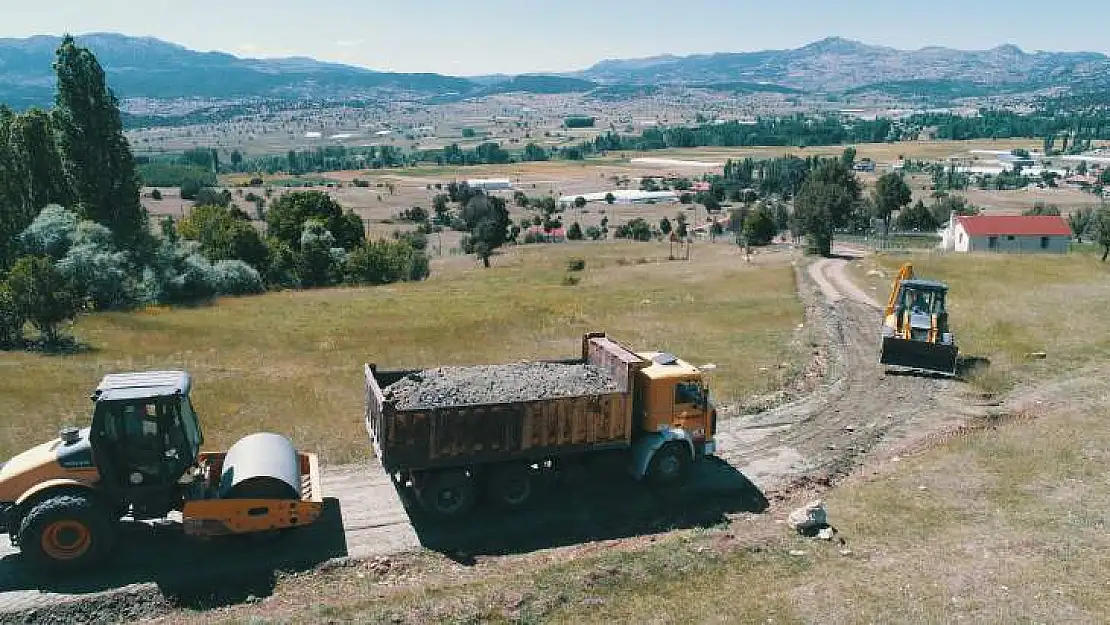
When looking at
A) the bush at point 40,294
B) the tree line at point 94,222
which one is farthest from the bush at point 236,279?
the bush at point 40,294

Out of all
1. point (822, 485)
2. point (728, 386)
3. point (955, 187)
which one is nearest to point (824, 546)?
point (822, 485)

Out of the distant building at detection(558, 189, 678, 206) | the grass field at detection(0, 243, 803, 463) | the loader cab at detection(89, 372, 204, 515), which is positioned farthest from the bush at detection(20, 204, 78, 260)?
the distant building at detection(558, 189, 678, 206)

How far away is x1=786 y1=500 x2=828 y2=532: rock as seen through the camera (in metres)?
16.9

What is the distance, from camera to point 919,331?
30.6 meters

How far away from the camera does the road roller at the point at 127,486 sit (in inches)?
579

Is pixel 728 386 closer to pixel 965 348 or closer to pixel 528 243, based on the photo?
pixel 965 348

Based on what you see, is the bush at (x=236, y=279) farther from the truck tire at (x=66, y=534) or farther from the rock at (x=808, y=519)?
the rock at (x=808, y=519)

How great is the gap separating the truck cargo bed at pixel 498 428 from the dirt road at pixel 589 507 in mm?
1477

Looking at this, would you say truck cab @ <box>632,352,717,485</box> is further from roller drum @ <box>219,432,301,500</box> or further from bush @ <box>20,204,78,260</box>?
bush @ <box>20,204,78,260</box>

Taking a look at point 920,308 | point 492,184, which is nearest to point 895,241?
point 920,308

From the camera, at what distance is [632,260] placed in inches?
3041

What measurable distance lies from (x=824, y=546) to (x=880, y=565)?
4.19 ft

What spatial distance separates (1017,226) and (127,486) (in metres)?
76.4

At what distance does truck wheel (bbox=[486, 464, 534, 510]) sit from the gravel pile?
1.58m
